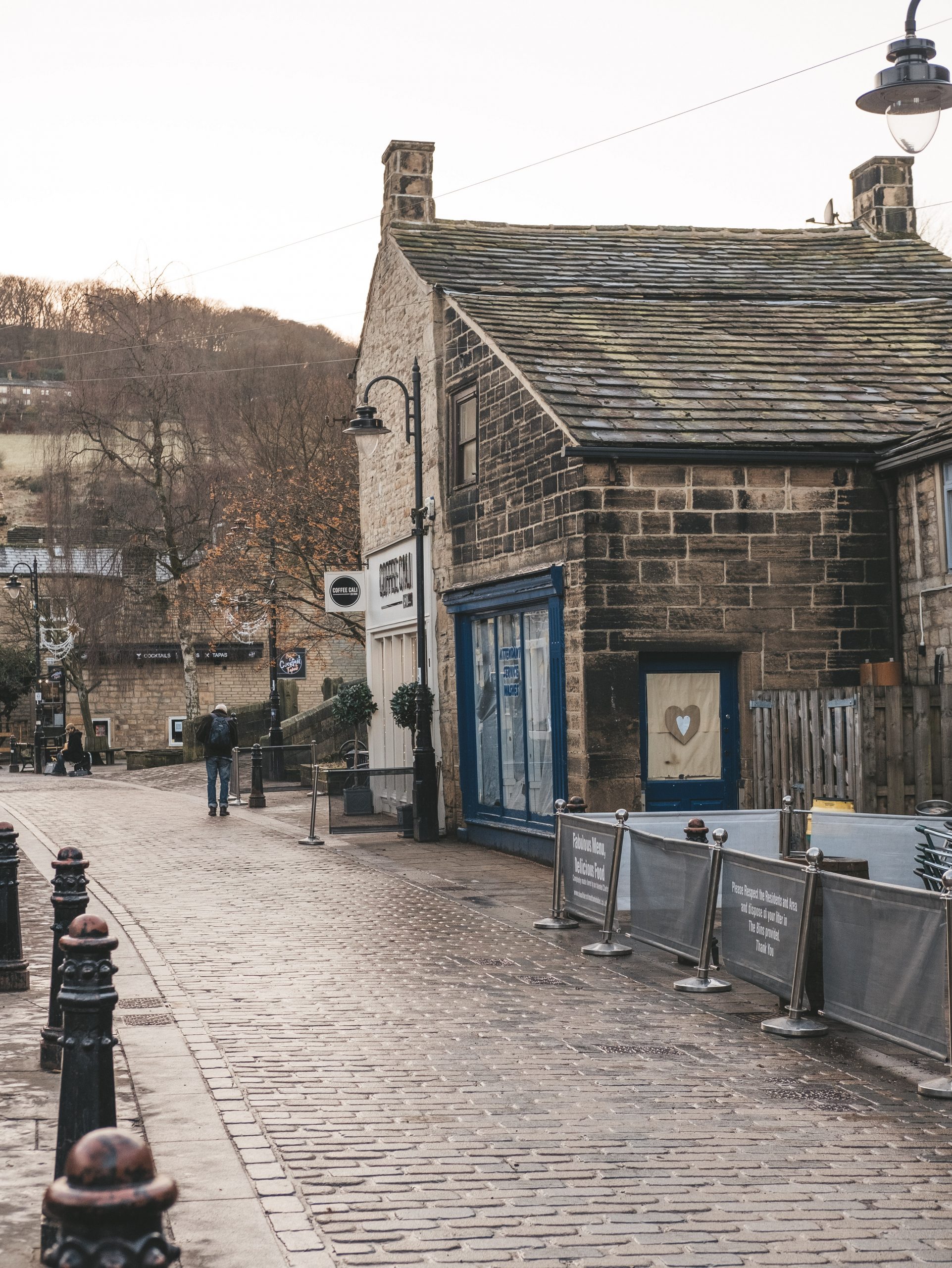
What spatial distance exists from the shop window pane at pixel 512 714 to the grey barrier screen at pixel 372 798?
1952 mm

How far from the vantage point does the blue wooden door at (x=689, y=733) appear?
15133 millimetres

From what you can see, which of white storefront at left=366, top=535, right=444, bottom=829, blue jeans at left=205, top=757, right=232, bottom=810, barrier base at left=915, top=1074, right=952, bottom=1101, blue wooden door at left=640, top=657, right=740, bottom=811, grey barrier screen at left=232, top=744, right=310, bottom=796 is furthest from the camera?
grey barrier screen at left=232, top=744, right=310, bottom=796

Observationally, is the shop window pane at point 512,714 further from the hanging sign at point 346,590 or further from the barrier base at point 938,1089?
the barrier base at point 938,1089

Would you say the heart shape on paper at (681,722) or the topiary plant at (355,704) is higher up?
the topiary plant at (355,704)

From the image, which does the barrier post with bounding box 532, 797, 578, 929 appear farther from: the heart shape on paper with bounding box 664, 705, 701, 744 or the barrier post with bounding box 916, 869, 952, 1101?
the barrier post with bounding box 916, 869, 952, 1101

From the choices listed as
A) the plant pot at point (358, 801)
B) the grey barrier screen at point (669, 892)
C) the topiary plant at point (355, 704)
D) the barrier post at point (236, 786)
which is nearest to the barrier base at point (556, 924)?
the grey barrier screen at point (669, 892)

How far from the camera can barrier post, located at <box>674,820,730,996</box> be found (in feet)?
29.8

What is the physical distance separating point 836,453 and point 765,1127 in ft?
32.9

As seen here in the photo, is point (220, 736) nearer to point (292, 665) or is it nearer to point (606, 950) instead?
point (292, 665)

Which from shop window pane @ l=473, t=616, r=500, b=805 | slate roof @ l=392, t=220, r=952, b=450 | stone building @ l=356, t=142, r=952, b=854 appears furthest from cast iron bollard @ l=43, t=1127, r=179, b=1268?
shop window pane @ l=473, t=616, r=500, b=805

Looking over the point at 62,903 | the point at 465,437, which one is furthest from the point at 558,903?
the point at 465,437

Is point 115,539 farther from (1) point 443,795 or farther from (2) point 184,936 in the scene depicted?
(2) point 184,936

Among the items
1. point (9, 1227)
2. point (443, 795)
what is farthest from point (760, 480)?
point (9, 1227)

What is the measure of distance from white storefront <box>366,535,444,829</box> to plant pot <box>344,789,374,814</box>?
36cm
